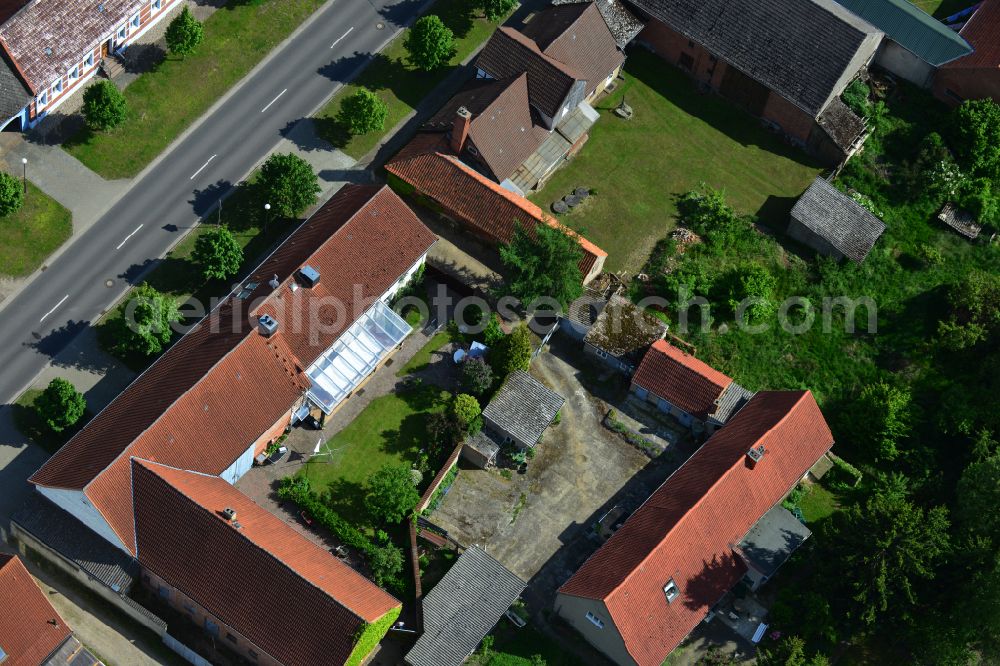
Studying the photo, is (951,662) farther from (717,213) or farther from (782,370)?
(717,213)

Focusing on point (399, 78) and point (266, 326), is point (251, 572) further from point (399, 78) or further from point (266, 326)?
point (399, 78)

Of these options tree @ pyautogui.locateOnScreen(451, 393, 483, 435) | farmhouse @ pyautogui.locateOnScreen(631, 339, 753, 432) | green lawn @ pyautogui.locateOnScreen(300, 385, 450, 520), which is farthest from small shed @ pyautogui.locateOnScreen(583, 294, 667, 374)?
green lawn @ pyautogui.locateOnScreen(300, 385, 450, 520)

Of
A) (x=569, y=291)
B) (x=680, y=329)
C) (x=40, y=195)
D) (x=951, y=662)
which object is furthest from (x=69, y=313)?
(x=951, y=662)

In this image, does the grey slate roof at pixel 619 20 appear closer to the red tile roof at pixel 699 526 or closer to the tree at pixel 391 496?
the red tile roof at pixel 699 526

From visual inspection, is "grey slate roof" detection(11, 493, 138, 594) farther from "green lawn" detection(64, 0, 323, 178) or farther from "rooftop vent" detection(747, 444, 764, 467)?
"rooftop vent" detection(747, 444, 764, 467)

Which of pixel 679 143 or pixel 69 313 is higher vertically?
pixel 69 313
